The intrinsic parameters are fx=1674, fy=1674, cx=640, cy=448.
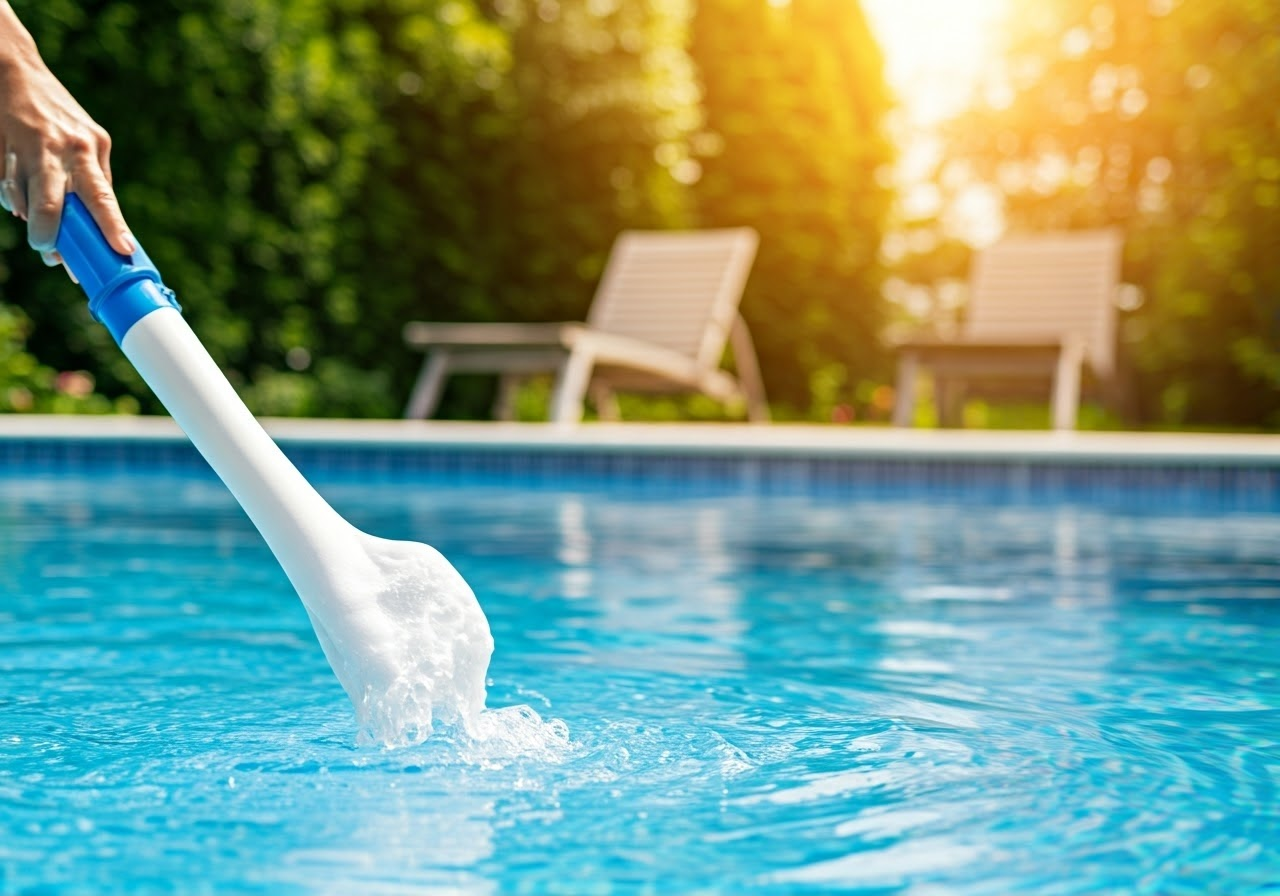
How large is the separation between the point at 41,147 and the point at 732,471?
6.52 meters

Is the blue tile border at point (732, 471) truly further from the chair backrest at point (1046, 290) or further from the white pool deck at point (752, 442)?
the chair backrest at point (1046, 290)

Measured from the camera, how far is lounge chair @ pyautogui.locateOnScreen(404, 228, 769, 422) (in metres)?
9.93

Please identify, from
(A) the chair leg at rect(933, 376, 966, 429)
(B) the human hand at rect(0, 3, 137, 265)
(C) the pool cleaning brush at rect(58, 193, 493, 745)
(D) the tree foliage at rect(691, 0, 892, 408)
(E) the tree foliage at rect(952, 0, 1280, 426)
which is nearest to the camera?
(B) the human hand at rect(0, 3, 137, 265)

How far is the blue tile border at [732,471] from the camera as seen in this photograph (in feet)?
25.8

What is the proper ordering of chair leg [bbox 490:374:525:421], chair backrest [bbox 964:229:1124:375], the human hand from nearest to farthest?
the human hand, chair backrest [bbox 964:229:1124:375], chair leg [bbox 490:374:525:421]

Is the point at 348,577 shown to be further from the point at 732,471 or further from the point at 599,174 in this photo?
the point at 599,174

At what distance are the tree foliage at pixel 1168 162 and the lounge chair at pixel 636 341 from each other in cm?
416

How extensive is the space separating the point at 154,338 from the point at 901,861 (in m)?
1.18

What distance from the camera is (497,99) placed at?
14.3 meters

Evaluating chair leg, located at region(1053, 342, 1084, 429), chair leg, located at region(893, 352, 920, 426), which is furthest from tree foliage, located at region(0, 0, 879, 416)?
chair leg, located at region(1053, 342, 1084, 429)

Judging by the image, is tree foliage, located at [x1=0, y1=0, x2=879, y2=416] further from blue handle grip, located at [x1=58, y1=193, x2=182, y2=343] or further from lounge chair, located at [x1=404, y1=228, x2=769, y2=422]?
blue handle grip, located at [x1=58, y1=193, x2=182, y2=343]

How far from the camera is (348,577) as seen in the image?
2.33 m

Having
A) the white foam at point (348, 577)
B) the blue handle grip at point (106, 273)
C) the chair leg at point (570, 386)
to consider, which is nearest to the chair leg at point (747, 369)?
the chair leg at point (570, 386)

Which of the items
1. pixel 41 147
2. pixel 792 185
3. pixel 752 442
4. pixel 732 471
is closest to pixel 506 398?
pixel 732 471
